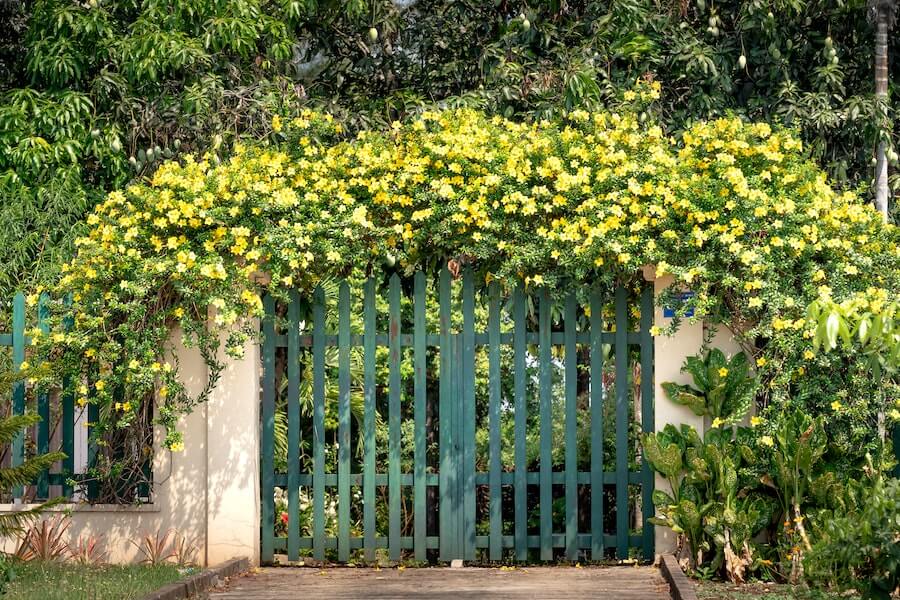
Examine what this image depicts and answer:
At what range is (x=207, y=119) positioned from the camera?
949cm

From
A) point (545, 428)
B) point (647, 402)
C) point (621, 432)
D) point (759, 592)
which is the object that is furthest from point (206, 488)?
point (759, 592)

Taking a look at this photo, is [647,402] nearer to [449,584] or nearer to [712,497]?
[712,497]

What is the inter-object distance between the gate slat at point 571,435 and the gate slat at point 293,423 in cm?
192

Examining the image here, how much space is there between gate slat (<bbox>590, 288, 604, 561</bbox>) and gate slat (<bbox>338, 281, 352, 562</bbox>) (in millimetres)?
1743

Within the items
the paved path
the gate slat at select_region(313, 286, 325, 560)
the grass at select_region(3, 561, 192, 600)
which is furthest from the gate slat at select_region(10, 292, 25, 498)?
the gate slat at select_region(313, 286, 325, 560)

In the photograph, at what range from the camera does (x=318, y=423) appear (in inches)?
337

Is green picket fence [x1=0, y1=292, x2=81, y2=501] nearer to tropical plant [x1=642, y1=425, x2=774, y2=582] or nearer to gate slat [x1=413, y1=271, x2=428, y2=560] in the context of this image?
gate slat [x1=413, y1=271, x2=428, y2=560]

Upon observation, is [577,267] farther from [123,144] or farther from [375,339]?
[123,144]

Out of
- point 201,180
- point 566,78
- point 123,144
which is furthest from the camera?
point 123,144

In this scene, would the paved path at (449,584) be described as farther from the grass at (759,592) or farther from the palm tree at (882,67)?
the palm tree at (882,67)

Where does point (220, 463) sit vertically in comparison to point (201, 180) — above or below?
below

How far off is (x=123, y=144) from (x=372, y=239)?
2.88 metres

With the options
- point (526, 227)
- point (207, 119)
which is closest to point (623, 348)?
point (526, 227)

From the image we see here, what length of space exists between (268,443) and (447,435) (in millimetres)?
1296
